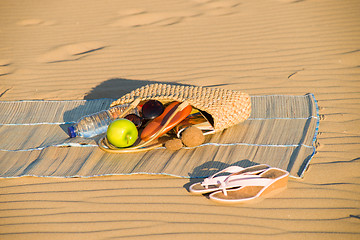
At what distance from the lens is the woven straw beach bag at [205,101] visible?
342cm

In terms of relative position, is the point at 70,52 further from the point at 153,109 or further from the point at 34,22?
the point at 153,109

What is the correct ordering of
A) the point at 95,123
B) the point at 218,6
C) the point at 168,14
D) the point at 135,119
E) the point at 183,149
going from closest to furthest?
1. the point at 183,149
2. the point at 135,119
3. the point at 95,123
4. the point at 168,14
5. the point at 218,6

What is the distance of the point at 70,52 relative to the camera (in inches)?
234

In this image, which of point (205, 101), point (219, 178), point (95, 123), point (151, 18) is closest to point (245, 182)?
point (219, 178)

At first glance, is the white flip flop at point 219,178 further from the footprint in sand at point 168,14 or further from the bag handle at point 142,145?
the footprint in sand at point 168,14

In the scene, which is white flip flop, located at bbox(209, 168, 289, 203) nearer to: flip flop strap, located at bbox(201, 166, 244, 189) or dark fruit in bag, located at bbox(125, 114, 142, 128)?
flip flop strap, located at bbox(201, 166, 244, 189)

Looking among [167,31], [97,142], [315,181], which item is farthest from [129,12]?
[315,181]


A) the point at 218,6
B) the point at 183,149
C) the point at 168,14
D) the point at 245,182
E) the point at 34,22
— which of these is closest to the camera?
the point at 245,182

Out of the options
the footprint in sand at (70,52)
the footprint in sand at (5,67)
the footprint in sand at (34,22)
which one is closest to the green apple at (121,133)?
the footprint in sand at (70,52)

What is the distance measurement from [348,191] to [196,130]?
52.0 inches

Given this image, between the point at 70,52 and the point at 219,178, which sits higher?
the point at 70,52

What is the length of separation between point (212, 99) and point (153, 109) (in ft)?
1.84

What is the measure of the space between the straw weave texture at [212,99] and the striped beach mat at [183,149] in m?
0.17

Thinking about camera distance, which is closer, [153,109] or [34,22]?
[153,109]
